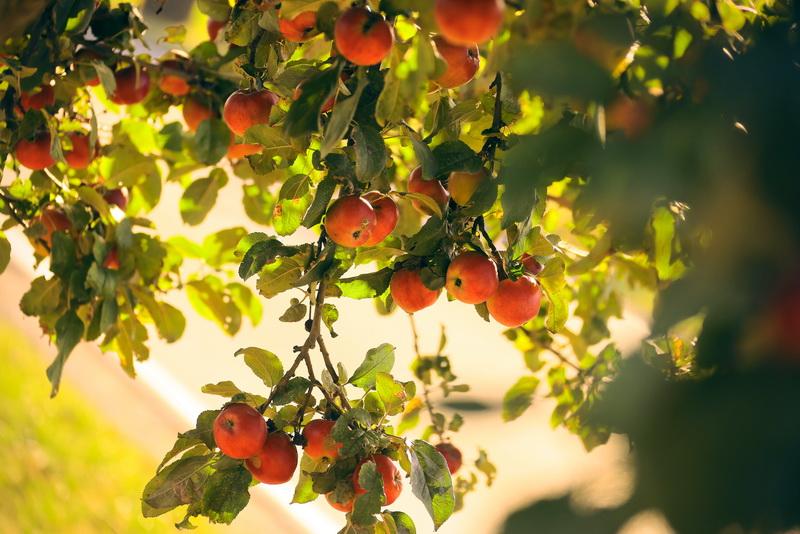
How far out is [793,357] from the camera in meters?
0.35

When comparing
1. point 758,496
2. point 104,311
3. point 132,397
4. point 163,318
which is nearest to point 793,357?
point 758,496

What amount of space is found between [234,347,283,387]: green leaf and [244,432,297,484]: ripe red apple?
9 cm

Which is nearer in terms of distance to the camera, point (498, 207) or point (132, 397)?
point (498, 207)

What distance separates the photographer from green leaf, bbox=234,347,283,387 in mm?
947

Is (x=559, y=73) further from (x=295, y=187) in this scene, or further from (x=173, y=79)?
(x=173, y=79)

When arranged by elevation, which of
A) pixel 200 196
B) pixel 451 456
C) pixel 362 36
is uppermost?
pixel 362 36

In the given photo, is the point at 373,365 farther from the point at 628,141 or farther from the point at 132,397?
the point at 132,397

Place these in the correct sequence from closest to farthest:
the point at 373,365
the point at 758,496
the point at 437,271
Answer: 1. the point at 758,496
2. the point at 437,271
3. the point at 373,365

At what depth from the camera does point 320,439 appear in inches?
34.9

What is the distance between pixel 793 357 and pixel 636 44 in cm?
19

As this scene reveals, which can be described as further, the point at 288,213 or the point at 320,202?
the point at 288,213

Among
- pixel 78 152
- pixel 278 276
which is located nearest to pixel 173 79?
pixel 78 152

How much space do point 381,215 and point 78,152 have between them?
584mm

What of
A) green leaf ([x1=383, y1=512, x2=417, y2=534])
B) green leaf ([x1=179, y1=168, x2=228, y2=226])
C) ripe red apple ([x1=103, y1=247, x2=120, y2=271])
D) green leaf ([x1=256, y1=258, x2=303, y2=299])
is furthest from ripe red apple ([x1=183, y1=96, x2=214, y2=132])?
green leaf ([x1=383, y1=512, x2=417, y2=534])
